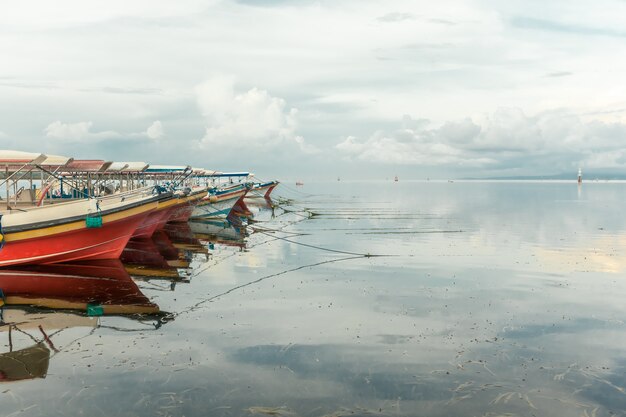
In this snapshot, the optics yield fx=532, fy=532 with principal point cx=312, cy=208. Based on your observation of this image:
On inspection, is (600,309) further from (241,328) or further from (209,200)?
(209,200)

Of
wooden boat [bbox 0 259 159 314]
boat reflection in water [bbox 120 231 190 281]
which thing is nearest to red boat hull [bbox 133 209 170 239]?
boat reflection in water [bbox 120 231 190 281]

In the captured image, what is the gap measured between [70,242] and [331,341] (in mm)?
15801

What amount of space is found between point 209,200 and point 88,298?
30.7 m

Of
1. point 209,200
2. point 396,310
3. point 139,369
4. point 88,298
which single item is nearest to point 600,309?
point 396,310

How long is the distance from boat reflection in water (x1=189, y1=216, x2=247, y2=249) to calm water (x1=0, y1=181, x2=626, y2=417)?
821 centimetres

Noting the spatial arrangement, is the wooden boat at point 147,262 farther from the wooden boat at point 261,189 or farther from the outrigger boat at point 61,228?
the wooden boat at point 261,189

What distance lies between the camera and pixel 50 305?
55.7 ft

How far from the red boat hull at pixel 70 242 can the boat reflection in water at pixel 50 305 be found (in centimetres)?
49

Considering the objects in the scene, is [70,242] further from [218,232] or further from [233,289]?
[218,232]

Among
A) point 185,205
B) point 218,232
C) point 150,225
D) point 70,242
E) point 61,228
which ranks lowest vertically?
point 218,232

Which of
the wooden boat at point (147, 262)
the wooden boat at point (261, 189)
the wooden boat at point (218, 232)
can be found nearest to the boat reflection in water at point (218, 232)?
the wooden boat at point (218, 232)

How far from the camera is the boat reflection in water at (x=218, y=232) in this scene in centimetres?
3497

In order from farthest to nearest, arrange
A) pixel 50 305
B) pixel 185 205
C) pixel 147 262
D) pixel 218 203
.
A: pixel 218 203 < pixel 185 205 < pixel 147 262 < pixel 50 305

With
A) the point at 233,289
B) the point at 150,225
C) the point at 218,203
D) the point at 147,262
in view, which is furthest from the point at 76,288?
the point at 218,203
